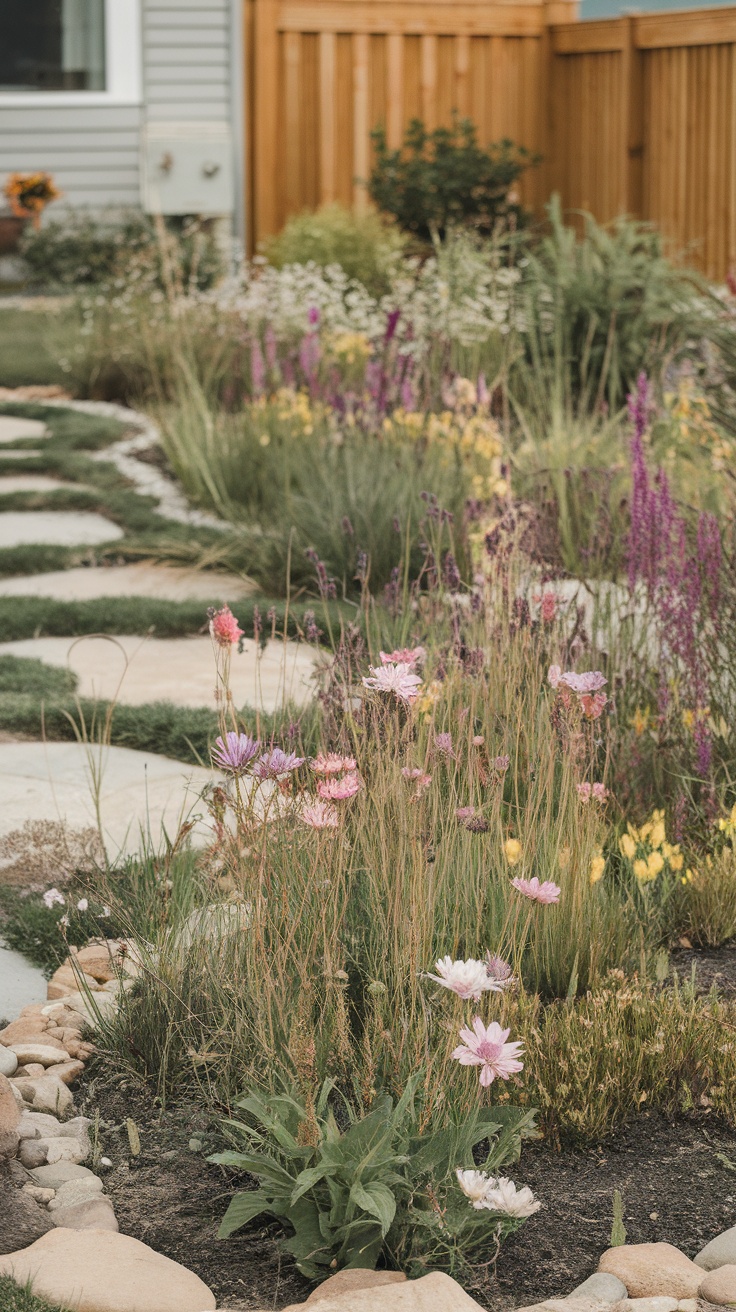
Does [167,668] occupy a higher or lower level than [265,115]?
lower

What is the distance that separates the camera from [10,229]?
11.7m

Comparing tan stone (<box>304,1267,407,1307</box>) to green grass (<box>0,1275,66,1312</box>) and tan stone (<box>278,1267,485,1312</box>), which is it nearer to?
tan stone (<box>278,1267,485,1312</box>)

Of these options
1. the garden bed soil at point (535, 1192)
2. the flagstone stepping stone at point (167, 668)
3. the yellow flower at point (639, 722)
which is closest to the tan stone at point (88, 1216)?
the garden bed soil at point (535, 1192)

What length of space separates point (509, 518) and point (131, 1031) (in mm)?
1551

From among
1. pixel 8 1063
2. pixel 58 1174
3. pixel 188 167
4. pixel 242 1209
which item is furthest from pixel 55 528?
pixel 188 167

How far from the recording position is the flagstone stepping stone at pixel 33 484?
6.90 meters

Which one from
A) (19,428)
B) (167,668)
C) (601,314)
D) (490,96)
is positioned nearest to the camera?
(167,668)

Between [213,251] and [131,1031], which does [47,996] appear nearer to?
[131,1031]

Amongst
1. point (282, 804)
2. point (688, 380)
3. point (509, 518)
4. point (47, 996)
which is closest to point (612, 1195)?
point (282, 804)

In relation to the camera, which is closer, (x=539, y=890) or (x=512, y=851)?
(x=539, y=890)

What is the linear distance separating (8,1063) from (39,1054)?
51 millimetres

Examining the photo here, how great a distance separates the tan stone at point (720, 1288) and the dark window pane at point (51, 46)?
38.2 ft

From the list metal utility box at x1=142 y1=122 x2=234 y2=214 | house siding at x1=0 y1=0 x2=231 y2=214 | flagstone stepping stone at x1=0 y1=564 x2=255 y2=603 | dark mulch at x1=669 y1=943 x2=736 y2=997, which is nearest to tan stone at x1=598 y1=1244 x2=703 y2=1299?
dark mulch at x1=669 y1=943 x2=736 y2=997

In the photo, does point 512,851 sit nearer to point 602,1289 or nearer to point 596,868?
point 596,868
